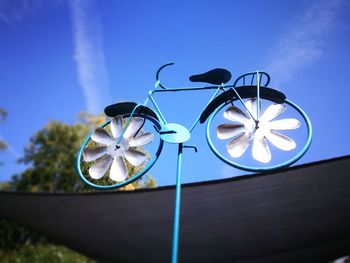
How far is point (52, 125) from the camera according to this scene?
12.0 m

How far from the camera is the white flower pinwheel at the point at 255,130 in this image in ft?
4.04

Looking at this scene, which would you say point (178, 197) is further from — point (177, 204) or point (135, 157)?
point (135, 157)

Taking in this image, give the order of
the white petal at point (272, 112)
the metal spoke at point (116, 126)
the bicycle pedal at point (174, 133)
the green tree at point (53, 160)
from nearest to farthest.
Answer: the bicycle pedal at point (174, 133), the white petal at point (272, 112), the metal spoke at point (116, 126), the green tree at point (53, 160)

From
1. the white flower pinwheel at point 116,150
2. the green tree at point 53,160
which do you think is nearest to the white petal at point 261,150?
the white flower pinwheel at point 116,150

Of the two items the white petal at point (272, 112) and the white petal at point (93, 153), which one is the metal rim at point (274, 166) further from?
the white petal at point (93, 153)

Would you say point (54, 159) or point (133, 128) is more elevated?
point (54, 159)

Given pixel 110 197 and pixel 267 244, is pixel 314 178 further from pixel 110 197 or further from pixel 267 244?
pixel 110 197

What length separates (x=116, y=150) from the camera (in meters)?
1.37

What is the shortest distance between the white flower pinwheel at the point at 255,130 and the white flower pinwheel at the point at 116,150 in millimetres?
359

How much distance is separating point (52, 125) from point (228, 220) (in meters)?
11.0

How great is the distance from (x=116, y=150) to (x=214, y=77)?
588 mm

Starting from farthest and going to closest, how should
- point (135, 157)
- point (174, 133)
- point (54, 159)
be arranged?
point (54, 159), point (135, 157), point (174, 133)

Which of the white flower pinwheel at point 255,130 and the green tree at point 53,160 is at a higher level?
the green tree at point 53,160

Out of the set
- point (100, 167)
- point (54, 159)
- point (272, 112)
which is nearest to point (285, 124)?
point (272, 112)
